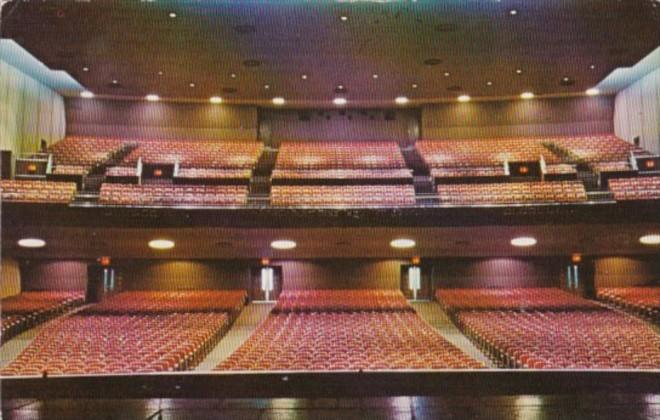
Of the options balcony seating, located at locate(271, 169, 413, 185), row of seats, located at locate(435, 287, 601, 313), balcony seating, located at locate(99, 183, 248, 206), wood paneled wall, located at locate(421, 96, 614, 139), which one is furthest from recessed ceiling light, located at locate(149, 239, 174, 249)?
wood paneled wall, located at locate(421, 96, 614, 139)

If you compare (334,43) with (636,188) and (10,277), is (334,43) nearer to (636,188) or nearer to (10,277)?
(636,188)

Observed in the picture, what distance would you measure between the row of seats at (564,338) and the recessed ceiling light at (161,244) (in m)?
4.05

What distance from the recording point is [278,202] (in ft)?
28.5

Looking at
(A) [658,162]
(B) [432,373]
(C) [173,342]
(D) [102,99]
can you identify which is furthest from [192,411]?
(D) [102,99]

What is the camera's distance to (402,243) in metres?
9.16

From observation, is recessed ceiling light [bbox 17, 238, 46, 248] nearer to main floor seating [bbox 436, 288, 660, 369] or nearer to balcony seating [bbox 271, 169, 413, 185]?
balcony seating [bbox 271, 169, 413, 185]

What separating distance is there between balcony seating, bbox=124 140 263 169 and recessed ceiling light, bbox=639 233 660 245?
6039 millimetres

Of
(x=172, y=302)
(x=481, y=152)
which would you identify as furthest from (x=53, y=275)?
(x=481, y=152)

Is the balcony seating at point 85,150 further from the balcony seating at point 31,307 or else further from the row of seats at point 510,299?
the row of seats at point 510,299

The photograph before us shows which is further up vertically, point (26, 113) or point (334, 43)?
point (334, 43)

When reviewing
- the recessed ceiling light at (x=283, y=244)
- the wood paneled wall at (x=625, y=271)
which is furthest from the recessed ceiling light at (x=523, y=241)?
the recessed ceiling light at (x=283, y=244)

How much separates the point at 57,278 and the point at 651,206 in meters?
8.42

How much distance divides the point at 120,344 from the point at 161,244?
3165mm

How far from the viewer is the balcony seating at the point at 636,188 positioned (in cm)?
817
